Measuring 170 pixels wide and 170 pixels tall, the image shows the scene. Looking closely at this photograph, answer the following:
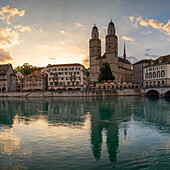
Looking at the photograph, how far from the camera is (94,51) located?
112 metres

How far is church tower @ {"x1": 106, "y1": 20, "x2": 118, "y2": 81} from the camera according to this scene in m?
106

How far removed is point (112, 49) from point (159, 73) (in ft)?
110

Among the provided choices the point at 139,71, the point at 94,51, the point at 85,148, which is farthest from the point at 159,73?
the point at 85,148

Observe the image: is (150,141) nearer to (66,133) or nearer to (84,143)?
(84,143)

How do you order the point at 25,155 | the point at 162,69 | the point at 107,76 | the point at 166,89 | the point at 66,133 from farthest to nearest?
the point at 107,76 < the point at 162,69 < the point at 166,89 < the point at 66,133 < the point at 25,155

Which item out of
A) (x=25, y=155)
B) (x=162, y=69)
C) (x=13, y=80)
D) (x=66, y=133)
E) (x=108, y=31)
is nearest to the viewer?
(x=25, y=155)

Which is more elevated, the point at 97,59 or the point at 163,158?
the point at 97,59

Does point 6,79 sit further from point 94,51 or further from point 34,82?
point 94,51

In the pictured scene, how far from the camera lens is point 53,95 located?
265 ft

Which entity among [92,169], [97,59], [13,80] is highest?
[97,59]

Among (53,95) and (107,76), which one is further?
(107,76)

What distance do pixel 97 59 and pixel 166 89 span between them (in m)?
52.6

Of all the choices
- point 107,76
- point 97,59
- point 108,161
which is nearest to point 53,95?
point 107,76

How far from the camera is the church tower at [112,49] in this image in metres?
106
